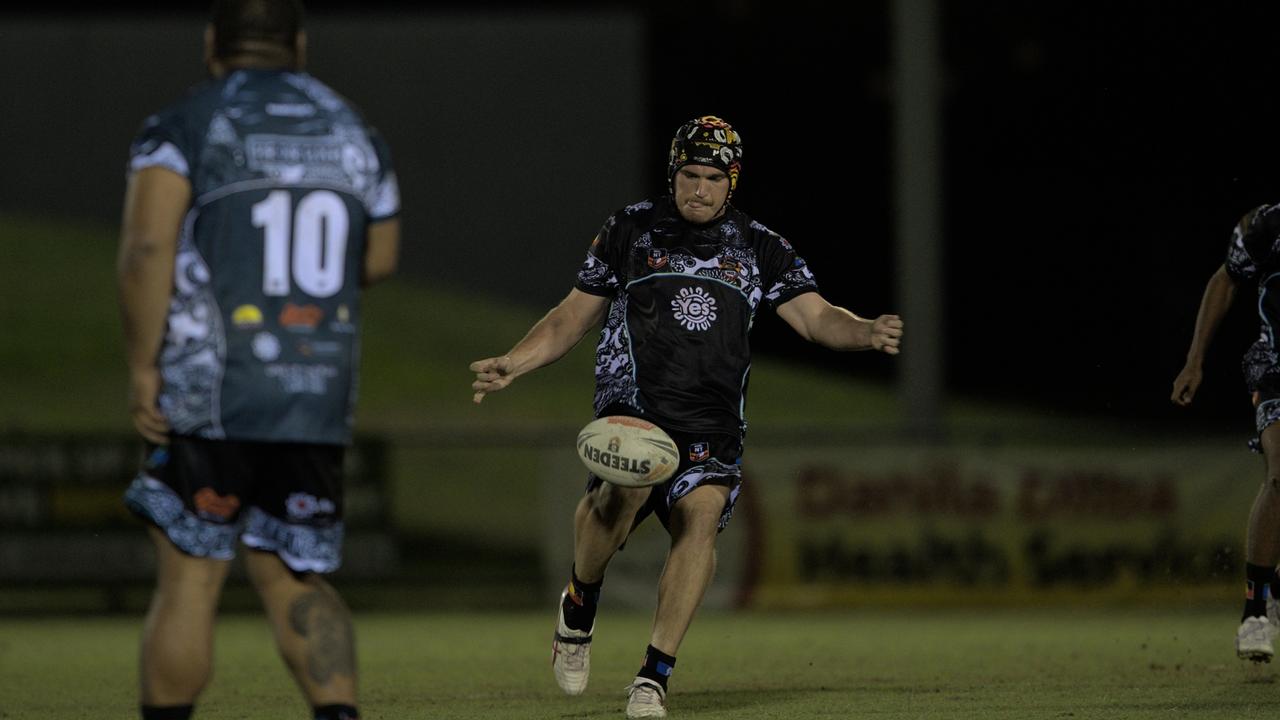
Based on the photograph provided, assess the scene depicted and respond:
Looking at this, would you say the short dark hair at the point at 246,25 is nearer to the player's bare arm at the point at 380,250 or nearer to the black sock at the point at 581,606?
the player's bare arm at the point at 380,250

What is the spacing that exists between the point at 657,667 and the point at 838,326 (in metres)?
1.46

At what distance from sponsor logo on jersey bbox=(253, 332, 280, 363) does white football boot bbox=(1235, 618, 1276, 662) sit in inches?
184

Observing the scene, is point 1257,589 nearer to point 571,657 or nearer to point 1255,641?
point 1255,641

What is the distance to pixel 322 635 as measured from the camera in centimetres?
489

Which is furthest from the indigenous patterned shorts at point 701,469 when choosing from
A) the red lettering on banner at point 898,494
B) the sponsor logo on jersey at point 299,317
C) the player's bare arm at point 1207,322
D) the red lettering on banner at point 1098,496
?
the red lettering on banner at point 1098,496

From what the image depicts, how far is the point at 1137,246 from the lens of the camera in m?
29.8

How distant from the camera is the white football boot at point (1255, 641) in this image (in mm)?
7688

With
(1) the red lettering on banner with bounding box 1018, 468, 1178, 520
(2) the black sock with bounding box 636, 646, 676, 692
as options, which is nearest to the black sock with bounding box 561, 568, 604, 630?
(2) the black sock with bounding box 636, 646, 676, 692

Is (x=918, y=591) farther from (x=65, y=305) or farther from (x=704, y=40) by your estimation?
(x=65, y=305)

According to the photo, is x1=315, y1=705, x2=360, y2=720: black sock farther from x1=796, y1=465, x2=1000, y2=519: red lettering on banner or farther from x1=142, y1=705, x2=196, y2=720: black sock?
x1=796, y1=465, x2=1000, y2=519: red lettering on banner

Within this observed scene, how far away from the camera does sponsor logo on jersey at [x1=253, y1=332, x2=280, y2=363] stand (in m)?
4.74

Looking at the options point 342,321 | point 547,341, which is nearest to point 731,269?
point 547,341

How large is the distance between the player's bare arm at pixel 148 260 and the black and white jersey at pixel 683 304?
8.59 ft

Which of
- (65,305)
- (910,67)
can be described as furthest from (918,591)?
(65,305)
